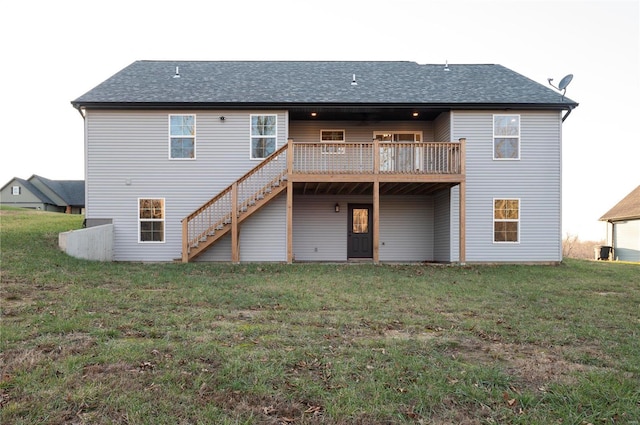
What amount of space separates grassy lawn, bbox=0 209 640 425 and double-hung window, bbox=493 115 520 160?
6586 millimetres

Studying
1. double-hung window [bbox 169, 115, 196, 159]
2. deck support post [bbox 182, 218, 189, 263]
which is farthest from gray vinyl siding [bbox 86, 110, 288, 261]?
deck support post [bbox 182, 218, 189, 263]

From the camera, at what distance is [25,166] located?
47156mm

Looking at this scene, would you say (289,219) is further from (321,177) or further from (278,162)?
(278,162)

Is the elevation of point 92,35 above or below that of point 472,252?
above

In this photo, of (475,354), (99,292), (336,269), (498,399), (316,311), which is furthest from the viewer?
(336,269)

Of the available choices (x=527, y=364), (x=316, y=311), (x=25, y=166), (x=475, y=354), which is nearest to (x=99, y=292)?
(x=316, y=311)

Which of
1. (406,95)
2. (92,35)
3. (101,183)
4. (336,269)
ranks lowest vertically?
(336,269)

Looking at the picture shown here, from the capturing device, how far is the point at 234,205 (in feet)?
40.3

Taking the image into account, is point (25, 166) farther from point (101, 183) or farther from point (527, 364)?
point (527, 364)

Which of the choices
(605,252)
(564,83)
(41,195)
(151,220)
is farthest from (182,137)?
(41,195)

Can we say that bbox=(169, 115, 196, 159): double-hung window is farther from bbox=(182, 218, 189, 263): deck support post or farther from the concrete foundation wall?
the concrete foundation wall

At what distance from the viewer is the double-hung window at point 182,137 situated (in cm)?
1353

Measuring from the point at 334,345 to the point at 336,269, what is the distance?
7064 millimetres

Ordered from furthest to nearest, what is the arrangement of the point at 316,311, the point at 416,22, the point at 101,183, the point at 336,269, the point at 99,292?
1. the point at 416,22
2. the point at 101,183
3. the point at 336,269
4. the point at 99,292
5. the point at 316,311
